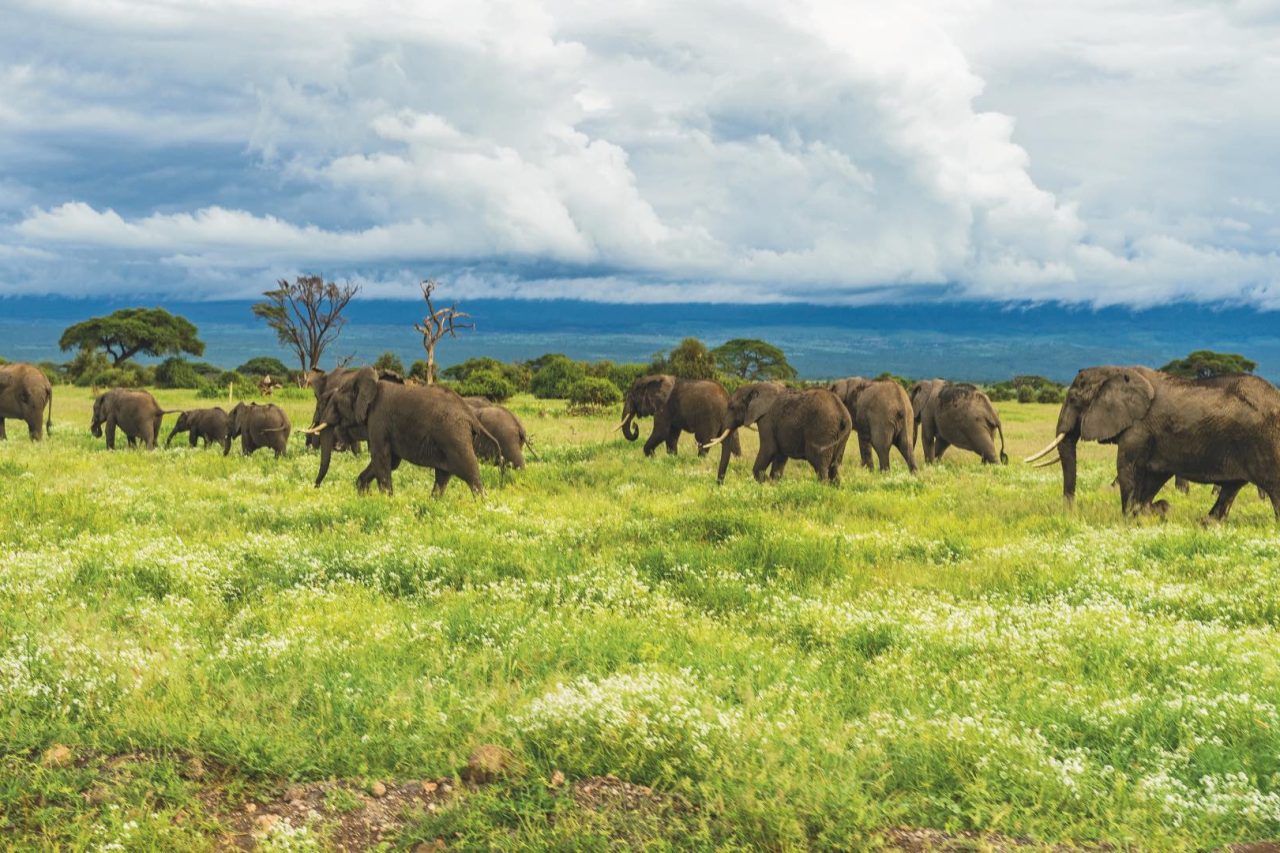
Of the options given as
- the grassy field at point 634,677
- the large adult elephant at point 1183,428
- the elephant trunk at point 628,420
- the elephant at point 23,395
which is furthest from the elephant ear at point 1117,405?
the elephant at point 23,395

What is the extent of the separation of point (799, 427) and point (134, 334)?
82.6 meters

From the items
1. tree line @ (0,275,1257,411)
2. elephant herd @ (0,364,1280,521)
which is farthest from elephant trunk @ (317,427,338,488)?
tree line @ (0,275,1257,411)

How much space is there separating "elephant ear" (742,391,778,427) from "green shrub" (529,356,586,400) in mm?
31809

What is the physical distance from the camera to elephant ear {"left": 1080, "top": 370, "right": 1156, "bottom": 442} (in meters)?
14.5

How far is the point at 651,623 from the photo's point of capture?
880cm

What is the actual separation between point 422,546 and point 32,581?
13.1 feet

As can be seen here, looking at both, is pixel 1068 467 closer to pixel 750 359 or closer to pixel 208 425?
pixel 208 425

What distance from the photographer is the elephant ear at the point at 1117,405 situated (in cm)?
1446

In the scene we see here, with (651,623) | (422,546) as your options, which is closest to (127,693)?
(651,623)

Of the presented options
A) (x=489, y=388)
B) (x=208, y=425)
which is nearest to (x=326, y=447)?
(x=208, y=425)

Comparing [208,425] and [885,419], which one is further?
[208,425]

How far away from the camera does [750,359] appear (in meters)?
84.7

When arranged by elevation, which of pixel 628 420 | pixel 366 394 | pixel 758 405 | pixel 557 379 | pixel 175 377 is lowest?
pixel 175 377

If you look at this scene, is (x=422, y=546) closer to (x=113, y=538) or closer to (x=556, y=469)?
(x=113, y=538)
